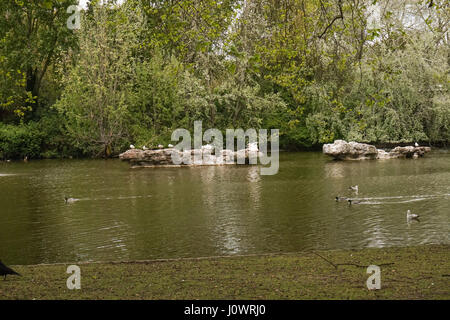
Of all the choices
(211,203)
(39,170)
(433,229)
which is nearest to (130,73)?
(39,170)

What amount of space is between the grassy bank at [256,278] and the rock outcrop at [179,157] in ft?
75.1

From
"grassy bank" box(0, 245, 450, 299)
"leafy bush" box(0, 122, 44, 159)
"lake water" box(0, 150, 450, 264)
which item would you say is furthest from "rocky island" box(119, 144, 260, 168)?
"grassy bank" box(0, 245, 450, 299)

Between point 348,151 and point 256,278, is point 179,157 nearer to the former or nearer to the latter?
point 348,151

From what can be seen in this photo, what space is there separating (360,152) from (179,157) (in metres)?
11.2

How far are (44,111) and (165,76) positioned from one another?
1109 cm

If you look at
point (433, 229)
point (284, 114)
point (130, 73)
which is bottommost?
point (433, 229)

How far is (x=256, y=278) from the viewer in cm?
663

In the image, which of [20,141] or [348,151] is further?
[20,141]

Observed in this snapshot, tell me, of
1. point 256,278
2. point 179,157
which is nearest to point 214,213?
→ point 256,278

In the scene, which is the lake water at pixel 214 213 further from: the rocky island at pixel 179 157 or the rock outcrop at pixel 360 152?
the rock outcrop at pixel 360 152

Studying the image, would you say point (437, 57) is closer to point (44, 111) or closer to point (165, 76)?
point (165, 76)

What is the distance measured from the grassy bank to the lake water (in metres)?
1.99

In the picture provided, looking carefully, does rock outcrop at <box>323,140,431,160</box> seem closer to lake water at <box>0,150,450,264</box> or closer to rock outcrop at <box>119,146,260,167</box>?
rock outcrop at <box>119,146,260,167</box>
